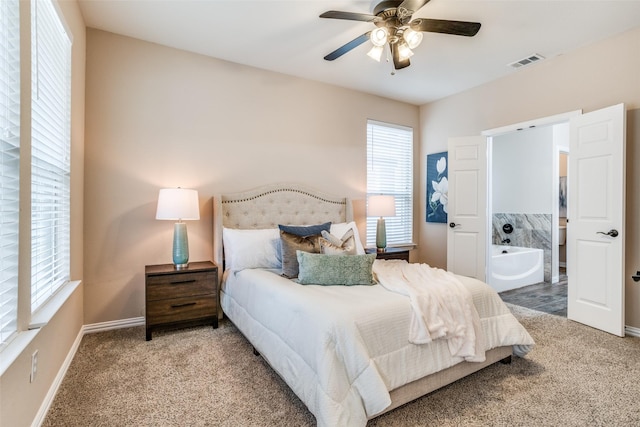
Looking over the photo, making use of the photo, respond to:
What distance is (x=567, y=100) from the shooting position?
351 centimetres

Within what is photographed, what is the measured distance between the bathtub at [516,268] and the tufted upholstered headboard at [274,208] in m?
2.27

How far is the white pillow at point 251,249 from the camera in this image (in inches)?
124

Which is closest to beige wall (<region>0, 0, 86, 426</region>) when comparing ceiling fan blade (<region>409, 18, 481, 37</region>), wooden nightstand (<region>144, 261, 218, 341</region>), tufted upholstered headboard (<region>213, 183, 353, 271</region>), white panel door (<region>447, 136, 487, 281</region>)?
wooden nightstand (<region>144, 261, 218, 341</region>)

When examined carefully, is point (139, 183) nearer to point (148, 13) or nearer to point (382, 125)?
point (148, 13)

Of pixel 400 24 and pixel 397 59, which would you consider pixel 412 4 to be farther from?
pixel 397 59

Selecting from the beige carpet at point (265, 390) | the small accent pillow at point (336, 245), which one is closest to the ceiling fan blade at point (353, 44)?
the small accent pillow at point (336, 245)

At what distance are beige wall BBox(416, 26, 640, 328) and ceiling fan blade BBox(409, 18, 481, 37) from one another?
1.96 meters

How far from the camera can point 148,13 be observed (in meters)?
2.82

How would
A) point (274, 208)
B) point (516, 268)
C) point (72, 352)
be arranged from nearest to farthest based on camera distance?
point (72, 352) → point (274, 208) → point (516, 268)

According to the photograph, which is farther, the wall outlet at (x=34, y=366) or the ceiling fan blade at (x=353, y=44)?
the ceiling fan blade at (x=353, y=44)

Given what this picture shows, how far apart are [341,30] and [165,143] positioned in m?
2.11

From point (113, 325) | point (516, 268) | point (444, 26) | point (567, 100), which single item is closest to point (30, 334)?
point (113, 325)

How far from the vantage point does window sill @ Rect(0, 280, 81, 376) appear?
1.32 metres

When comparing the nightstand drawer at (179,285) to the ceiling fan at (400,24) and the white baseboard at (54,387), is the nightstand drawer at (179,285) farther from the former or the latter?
the ceiling fan at (400,24)
